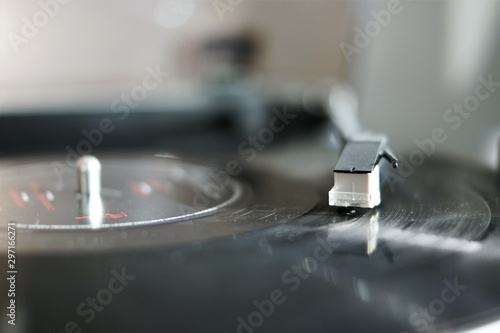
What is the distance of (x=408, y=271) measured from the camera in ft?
1.66

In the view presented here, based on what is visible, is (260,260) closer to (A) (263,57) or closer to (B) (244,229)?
(B) (244,229)

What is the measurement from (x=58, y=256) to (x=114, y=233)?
0.08 meters

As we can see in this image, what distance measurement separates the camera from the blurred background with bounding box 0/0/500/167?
42.1 inches

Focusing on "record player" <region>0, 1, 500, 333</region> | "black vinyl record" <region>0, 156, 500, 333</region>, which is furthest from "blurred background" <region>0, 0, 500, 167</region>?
"black vinyl record" <region>0, 156, 500, 333</region>

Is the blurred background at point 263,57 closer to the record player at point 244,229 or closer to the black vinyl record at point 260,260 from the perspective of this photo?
the record player at point 244,229

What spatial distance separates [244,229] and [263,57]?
98 cm

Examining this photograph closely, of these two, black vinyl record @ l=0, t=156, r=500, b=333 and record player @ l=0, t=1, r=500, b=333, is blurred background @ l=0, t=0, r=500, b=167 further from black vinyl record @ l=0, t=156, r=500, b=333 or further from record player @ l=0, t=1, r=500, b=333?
black vinyl record @ l=0, t=156, r=500, b=333

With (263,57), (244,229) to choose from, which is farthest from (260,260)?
(263,57)

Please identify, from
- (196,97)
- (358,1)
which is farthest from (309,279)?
(358,1)

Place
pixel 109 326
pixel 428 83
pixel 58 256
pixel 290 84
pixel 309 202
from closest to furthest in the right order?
pixel 109 326, pixel 58 256, pixel 309 202, pixel 428 83, pixel 290 84

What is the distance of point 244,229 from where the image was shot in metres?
0.63

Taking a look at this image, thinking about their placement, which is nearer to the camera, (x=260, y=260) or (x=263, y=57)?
(x=260, y=260)

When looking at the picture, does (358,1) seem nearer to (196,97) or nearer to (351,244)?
(196,97)

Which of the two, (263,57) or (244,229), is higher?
(263,57)
